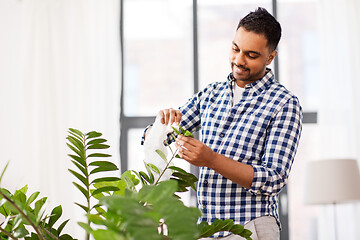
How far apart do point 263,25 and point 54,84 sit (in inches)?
108

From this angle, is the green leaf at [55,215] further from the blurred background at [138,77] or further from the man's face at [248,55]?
the blurred background at [138,77]

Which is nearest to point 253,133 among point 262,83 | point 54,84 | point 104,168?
point 262,83

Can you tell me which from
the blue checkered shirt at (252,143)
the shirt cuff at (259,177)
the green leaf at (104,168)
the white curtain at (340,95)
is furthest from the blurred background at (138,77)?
the green leaf at (104,168)

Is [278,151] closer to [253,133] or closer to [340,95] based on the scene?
[253,133]

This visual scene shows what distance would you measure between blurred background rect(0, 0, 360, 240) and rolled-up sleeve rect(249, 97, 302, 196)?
2.45 metres

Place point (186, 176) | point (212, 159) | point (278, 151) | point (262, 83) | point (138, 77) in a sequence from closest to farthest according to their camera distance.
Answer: point (186, 176), point (212, 159), point (278, 151), point (262, 83), point (138, 77)

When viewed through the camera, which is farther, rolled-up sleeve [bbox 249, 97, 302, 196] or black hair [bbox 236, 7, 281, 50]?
black hair [bbox 236, 7, 281, 50]

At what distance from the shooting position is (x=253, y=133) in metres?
1.75

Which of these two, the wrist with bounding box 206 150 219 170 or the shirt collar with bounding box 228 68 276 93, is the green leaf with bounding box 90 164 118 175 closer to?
the wrist with bounding box 206 150 219 170

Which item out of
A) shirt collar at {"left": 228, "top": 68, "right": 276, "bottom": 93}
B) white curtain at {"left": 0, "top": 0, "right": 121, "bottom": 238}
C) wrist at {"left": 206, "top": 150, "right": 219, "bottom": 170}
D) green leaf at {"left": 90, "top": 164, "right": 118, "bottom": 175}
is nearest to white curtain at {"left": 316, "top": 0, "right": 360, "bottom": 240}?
white curtain at {"left": 0, "top": 0, "right": 121, "bottom": 238}

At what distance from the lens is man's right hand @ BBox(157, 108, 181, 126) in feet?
5.74

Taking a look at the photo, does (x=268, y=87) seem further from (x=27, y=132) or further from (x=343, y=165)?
(x=27, y=132)

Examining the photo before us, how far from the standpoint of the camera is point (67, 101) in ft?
13.8

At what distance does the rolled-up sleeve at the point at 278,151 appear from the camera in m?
1.62
